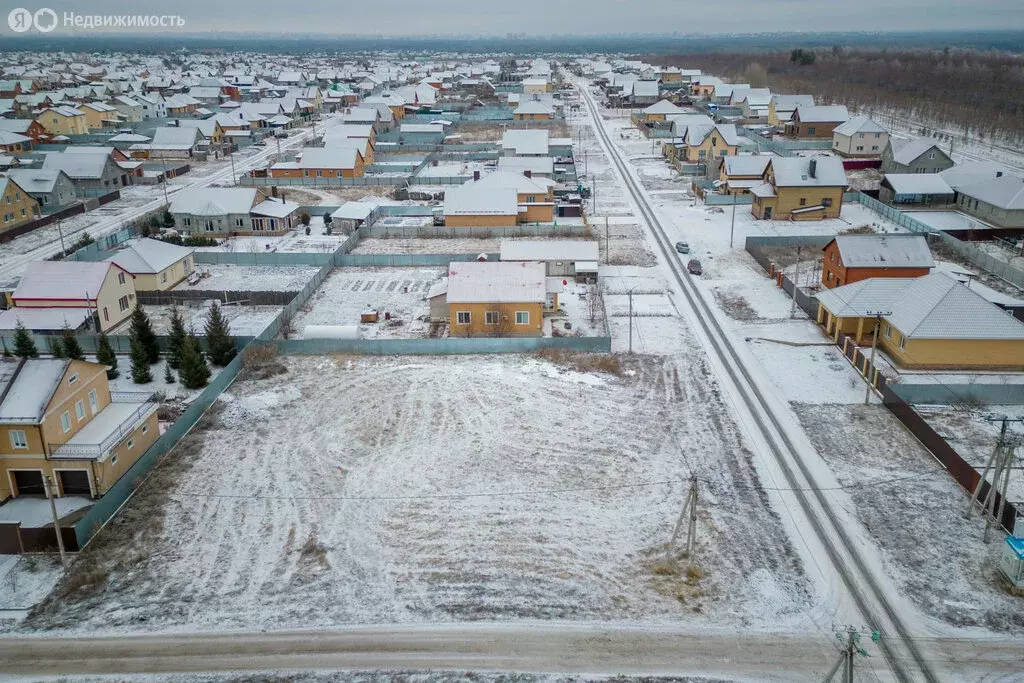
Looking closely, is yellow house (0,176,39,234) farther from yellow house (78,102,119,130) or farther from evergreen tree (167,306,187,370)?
yellow house (78,102,119,130)

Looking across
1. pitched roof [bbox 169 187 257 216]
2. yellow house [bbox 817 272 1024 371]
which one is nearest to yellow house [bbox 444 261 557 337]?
yellow house [bbox 817 272 1024 371]

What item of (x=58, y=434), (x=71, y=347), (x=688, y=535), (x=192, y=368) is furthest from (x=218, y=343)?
(x=688, y=535)

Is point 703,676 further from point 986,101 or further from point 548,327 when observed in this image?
point 986,101

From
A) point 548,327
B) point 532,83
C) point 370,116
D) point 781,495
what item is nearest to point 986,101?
point 532,83

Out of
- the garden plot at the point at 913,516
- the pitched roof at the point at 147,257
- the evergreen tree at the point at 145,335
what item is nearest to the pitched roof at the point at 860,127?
the garden plot at the point at 913,516

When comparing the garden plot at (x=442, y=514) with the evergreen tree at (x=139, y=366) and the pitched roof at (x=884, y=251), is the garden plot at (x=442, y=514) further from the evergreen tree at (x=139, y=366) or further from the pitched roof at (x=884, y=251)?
the pitched roof at (x=884, y=251)
